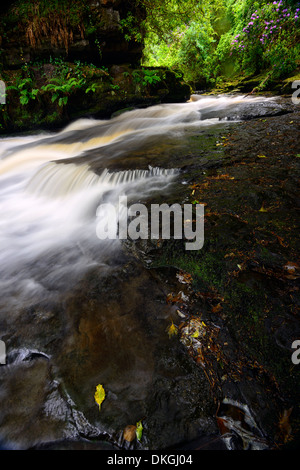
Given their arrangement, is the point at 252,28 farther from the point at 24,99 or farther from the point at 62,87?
the point at 24,99

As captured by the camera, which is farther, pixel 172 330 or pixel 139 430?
pixel 172 330

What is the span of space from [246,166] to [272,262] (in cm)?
202

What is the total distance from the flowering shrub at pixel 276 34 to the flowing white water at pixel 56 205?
5821 millimetres

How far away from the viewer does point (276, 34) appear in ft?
29.6

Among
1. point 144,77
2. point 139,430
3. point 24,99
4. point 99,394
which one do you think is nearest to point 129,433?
point 139,430

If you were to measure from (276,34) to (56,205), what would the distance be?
1183 centimetres

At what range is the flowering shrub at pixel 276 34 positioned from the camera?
8305 mm

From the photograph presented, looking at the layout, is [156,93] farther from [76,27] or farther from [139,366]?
[139,366]

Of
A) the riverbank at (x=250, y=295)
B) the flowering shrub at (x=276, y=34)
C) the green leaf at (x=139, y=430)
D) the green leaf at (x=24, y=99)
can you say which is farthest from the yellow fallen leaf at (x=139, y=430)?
the flowering shrub at (x=276, y=34)

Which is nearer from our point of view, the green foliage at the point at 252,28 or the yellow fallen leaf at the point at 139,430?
the yellow fallen leaf at the point at 139,430

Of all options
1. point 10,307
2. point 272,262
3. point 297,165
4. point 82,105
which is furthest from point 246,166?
point 82,105

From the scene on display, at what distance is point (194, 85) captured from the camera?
17594mm

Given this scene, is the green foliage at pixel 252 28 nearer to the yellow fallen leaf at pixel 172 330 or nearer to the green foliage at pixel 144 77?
the green foliage at pixel 144 77

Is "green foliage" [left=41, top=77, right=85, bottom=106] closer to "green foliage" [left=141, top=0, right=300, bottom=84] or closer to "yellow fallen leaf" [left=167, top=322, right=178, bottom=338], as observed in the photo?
"green foliage" [left=141, top=0, right=300, bottom=84]
